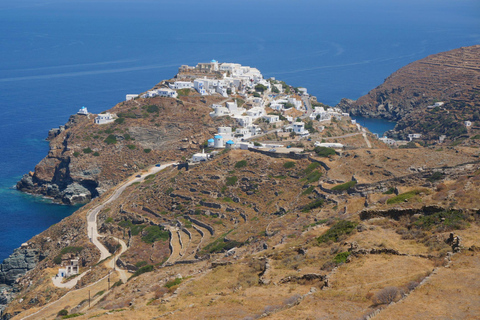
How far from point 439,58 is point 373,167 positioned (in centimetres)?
12501

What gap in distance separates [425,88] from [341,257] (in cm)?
13374

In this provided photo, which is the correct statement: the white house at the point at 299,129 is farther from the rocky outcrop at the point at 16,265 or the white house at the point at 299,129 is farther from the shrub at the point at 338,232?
the shrub at the point at 338,232

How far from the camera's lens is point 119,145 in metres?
92.9

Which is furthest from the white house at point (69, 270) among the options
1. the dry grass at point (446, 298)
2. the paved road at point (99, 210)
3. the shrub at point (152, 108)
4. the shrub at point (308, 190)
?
the shrub at point (152, 108)

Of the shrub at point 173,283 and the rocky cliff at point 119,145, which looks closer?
the shrub at point 173,283

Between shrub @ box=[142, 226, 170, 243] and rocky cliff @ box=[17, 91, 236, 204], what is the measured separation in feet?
99.0

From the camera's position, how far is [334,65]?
644ft

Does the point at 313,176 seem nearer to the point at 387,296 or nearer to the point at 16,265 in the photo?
the point at 16,265

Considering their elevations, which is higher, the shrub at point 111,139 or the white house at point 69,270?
the shrub at point 111,139

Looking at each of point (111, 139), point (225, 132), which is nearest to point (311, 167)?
point (225, 132)

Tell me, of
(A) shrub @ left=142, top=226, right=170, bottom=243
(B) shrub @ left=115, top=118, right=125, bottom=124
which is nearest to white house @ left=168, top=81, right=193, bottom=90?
(B) shrub @ left=115, top=118, right=125, bottom=124

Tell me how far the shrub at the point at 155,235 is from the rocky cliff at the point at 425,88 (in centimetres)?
9087

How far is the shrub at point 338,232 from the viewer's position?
30797 millimetres

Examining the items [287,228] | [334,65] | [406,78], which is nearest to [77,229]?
[287,228]
